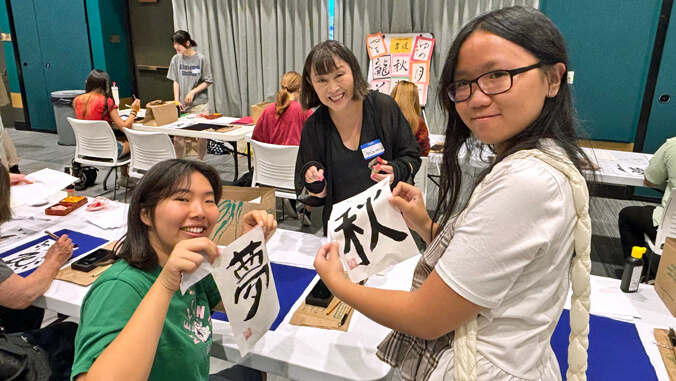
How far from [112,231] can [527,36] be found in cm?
194

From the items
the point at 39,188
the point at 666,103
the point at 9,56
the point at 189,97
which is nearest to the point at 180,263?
the point at 39,188

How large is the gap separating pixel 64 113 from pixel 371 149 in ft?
21.2

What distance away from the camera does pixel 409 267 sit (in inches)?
66.6

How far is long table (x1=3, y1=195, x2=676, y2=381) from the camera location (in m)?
1.18

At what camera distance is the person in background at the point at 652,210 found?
268 centimetres

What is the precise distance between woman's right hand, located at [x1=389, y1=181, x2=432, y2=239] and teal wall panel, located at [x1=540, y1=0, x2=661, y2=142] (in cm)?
407

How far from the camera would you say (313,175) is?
1.87m

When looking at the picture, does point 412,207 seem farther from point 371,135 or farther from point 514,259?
point 371,135

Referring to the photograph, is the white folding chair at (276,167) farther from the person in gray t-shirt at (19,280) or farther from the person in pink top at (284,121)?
the person in gray t-shirt at (19,280)

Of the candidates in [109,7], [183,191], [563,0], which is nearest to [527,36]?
[183,191]

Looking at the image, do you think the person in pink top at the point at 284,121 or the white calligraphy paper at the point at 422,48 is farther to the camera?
the white calligraphy paper at the point at 422,48

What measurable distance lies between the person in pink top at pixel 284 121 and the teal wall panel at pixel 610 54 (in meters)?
2.95

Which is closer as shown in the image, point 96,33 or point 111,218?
point 111,218

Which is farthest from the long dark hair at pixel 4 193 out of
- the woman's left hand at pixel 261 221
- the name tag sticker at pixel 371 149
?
the name tag sticker at pixel 371 149
